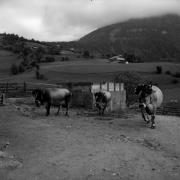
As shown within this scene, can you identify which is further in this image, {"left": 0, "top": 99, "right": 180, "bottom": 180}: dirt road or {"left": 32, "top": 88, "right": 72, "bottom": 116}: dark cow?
{"left": 32, "top": 88, "right": 72, "bottom": 116}: dark cow

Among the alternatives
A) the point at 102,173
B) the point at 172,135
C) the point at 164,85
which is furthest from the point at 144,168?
the point at 164,85

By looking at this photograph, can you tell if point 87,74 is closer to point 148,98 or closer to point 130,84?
point 130,84

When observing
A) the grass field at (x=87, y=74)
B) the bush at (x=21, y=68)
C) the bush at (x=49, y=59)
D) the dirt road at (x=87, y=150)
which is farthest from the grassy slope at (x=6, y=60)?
the dirt road at (x=87, y=150)

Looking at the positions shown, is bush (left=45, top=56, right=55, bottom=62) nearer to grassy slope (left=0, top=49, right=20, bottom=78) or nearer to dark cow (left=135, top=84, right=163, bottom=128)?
grassy slope (left=0, top=49, right=20, bottom=78)

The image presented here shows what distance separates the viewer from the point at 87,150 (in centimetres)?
1252

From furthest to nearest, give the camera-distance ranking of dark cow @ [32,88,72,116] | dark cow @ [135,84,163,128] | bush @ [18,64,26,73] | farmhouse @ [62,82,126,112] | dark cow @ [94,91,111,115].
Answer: bush @ [18,64,26,73]
farmhouse @ [62,82,126,112]
dark cow @ [94,91,111,115]
dark cow @ [32,88,72,116]
dark cow @ [135,84,163,128]

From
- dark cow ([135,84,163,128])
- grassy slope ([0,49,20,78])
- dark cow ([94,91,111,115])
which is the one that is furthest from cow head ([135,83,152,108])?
grassy slope ([0,49,20,78])

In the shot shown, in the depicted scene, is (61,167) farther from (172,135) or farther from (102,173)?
(172,135)

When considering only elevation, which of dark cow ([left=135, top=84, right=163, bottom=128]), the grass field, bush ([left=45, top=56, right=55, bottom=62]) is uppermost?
bush ([left=45, top=56, right=55, bottom=62])

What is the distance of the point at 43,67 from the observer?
3691 inches

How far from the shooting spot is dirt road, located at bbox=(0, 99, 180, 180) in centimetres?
1053

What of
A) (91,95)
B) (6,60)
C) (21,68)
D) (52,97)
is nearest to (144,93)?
(52,97)

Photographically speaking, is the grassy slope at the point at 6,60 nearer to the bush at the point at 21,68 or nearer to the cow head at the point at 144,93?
the bush at the point at 21,68

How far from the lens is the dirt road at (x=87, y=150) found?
1053 centimetres
